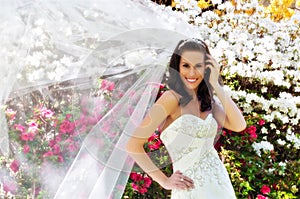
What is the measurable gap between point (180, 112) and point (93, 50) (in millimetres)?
416

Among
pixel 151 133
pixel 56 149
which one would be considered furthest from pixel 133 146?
pixel 56 149

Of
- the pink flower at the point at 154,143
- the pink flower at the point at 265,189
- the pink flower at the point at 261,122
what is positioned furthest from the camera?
the pink flower at the point at 261,122

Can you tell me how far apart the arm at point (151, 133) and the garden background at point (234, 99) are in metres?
0.13

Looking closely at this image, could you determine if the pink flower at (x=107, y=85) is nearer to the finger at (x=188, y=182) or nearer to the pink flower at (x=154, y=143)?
the finger at (x=188, y=182)

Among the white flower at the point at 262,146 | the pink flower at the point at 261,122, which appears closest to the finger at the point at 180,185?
the white flower at the point at 262,146

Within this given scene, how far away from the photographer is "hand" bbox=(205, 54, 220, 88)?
6.11 ft

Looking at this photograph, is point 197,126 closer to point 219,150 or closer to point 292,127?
point 219,150

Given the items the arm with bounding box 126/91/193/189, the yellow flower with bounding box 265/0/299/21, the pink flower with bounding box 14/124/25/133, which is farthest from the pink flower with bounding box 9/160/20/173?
the yellow flower with bounding box 265/0/299/21

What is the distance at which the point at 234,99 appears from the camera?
3840 mm

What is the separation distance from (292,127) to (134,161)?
2.09 metres

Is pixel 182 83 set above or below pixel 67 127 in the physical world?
above

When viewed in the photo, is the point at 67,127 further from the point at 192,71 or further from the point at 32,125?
the point at 192,71

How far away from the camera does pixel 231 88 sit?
386cm

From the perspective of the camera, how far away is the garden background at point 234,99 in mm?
1822
